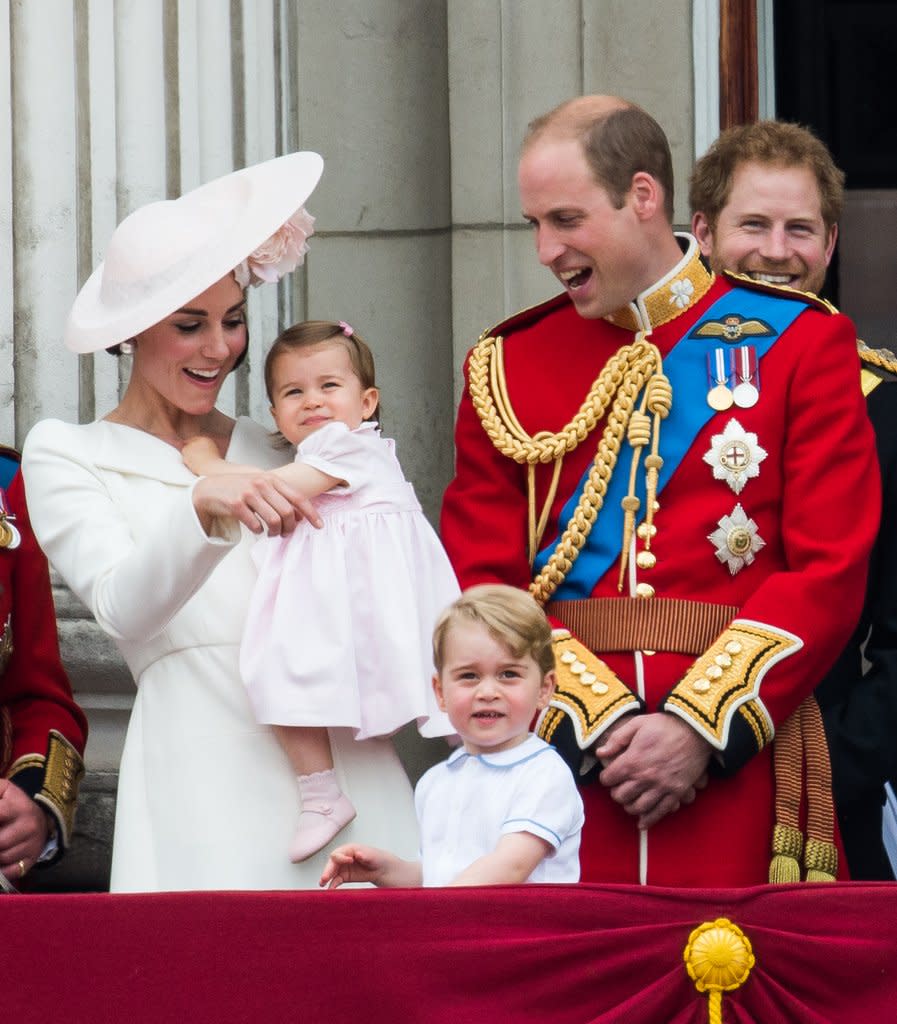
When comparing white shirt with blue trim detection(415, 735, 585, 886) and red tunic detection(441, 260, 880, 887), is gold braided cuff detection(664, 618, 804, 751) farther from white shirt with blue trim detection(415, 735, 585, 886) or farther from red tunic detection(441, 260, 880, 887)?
white shirt with blue trim detection(415, 735, 585, 886)

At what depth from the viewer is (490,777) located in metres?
3.08

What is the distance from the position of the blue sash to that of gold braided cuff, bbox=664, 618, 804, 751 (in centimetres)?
26

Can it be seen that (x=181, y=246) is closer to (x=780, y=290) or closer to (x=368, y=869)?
(x=780, y=290)

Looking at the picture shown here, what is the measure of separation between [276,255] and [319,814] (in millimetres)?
874

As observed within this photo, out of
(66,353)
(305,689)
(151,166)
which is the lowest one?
(305,689)

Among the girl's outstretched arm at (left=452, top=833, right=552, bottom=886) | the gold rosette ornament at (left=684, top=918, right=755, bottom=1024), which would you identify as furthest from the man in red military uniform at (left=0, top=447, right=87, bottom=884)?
the gold rosette ornament at (left=684, top=918, right=755, bottom=1024)

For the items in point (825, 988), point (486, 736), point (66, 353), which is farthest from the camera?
point (66, 353)

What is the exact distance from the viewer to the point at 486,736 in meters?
3.06

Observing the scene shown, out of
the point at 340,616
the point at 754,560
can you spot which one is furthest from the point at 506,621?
the point at 754,560

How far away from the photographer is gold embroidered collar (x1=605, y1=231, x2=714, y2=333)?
141 inches

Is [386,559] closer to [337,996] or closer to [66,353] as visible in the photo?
[337,996]

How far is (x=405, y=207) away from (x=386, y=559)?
5.97 ft

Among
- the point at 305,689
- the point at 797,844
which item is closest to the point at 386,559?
the point at 305,689

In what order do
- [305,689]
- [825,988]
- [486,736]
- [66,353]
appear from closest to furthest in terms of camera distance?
[825,988]
[486,736]
[305,689]
[66,353]
